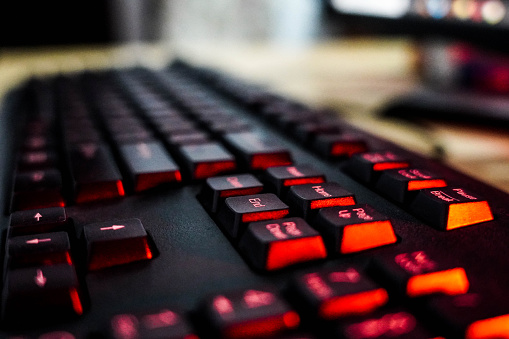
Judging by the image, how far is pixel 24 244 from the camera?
206 millimetres

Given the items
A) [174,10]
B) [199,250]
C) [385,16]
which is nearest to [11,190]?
[199,250]

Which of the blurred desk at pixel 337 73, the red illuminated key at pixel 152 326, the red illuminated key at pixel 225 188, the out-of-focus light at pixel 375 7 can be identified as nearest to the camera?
the red illuminated key at pixel 152 326

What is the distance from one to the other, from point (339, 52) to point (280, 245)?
1.25 m

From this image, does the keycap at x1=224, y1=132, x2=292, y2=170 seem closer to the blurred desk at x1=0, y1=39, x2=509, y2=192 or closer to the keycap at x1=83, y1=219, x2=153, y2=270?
the keycap at x1=83, y1=219, x2=153, y2=270

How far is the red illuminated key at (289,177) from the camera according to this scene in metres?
0.27

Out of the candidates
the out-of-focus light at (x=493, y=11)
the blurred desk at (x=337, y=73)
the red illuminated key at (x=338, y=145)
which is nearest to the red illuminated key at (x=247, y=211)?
the red illuminated key at (x=338, y=145)

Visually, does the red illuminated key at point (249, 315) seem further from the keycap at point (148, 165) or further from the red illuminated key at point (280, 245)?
the keycap at point (148, 165)

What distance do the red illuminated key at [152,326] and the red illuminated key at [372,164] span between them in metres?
0.17

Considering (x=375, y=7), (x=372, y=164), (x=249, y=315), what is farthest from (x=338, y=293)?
(x=375, y=7)

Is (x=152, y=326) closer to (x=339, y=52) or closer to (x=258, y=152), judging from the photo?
(x=258, y=152)

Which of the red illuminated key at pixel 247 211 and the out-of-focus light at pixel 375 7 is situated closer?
the red illuminated key at pixel 247 211

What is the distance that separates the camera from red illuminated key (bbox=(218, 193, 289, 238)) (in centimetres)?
23

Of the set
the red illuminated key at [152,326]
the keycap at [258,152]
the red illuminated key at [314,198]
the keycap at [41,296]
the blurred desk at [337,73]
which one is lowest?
the blurred desk at [337,73]

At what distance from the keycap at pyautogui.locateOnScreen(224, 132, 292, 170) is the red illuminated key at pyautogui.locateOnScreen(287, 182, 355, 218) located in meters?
0.07
